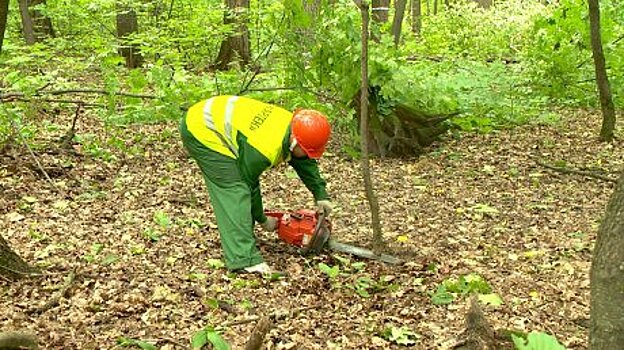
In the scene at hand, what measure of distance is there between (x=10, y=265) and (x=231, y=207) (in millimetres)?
1654

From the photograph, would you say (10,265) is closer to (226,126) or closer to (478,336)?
(226,126)

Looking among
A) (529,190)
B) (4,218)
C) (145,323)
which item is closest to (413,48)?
(529,190)

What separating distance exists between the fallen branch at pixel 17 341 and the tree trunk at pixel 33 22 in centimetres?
1023

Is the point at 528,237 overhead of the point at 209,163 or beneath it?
beneath

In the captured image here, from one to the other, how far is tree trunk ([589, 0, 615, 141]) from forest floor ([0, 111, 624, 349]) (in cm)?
23

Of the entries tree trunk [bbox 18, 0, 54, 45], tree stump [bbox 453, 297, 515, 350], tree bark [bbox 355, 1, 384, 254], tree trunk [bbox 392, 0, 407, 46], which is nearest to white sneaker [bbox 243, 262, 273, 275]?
tree bark [bbox 355, 1, 384, 254]

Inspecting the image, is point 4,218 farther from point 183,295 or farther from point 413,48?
point 413,48

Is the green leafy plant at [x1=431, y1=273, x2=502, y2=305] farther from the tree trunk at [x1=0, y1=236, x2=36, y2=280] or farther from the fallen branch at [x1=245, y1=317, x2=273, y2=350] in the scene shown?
the tree trunk at [x1=0, y1=236, x2=36, y2=280]

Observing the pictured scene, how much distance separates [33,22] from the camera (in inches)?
547

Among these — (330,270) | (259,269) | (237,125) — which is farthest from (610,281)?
(237,125)

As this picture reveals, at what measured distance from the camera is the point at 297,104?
7754mm

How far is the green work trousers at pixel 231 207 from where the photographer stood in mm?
4977

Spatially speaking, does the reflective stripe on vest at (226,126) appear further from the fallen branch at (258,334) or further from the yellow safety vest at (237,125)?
the fallen branch at (258,334)

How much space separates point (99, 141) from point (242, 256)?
4367mm
